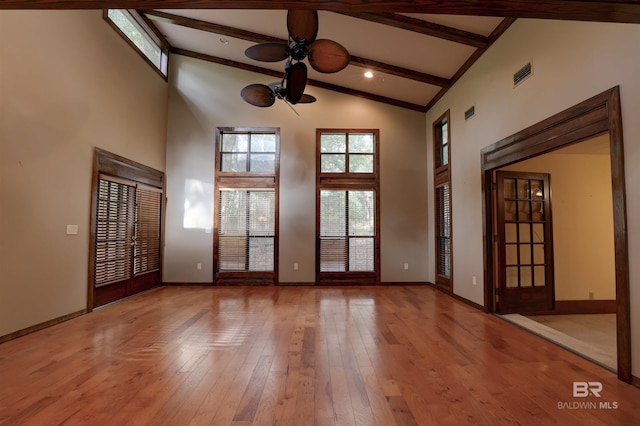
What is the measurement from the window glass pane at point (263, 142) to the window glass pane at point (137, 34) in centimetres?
236

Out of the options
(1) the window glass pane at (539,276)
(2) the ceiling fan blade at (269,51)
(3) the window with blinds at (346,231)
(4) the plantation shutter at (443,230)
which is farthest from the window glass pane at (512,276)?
(2) the ceiling fan blade at (269,51)

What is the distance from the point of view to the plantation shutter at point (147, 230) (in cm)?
568

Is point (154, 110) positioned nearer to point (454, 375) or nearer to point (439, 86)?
point (439, 86)

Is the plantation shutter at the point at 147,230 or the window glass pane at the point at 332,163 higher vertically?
the window glass pane at the point at 332,163

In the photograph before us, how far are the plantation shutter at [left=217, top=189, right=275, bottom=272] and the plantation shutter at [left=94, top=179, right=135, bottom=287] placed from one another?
1746 mm

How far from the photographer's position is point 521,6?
1.78 meters

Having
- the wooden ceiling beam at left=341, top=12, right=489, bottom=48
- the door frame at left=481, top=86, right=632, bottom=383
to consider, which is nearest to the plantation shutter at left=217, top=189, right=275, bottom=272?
the wooden ceiling beam at left=341, top=12, right=489, bottom=48

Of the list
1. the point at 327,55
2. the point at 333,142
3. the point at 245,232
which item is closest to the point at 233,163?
the point at 245,232

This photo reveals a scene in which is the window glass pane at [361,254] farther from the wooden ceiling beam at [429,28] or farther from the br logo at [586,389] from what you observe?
the br logo at [586,389]

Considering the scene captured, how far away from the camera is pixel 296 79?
357 cm

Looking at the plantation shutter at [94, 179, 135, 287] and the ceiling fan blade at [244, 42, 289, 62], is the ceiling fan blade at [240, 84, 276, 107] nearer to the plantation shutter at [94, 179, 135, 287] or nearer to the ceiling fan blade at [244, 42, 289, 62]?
the ceiling fan blade at [244, 42, 289, 62]

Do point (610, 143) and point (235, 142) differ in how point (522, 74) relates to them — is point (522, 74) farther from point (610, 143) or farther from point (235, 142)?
point (235, 142)

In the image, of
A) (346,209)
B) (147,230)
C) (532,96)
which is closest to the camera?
(532,96)

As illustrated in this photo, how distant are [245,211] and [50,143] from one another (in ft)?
11.4
